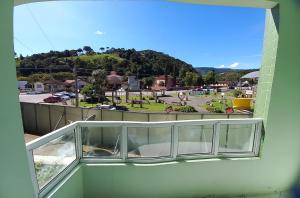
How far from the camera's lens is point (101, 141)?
2.66 meters

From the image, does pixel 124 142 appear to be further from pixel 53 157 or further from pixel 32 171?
pixel 32 171

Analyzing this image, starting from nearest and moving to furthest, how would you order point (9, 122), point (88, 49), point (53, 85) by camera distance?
point (9, 122)
point (53, 85)
point (88, 49)

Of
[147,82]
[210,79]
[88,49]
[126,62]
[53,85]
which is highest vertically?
[88,49]

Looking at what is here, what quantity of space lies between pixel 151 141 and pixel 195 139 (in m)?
0.64

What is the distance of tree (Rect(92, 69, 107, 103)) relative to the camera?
3135 cm

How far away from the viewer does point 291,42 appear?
2641 millimetres

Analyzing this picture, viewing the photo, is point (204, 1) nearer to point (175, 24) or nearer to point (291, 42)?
point (291, 42)

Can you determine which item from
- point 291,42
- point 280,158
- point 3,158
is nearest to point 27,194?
point 3,158

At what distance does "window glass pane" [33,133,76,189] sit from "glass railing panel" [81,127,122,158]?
0.17 meters

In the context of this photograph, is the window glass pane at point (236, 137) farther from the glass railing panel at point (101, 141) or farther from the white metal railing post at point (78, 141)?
the white metal railing post at point (78, 141)

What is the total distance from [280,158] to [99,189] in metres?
2.67

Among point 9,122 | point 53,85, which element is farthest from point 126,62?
point 9,122

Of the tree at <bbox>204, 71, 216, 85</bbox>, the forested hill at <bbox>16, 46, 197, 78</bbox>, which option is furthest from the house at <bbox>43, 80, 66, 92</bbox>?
the tree at <bbox>204, 71, 216, 85</bbox>

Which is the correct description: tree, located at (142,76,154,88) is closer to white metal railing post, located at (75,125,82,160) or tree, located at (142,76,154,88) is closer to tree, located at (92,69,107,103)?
tree, located at (92,69,107,103)
